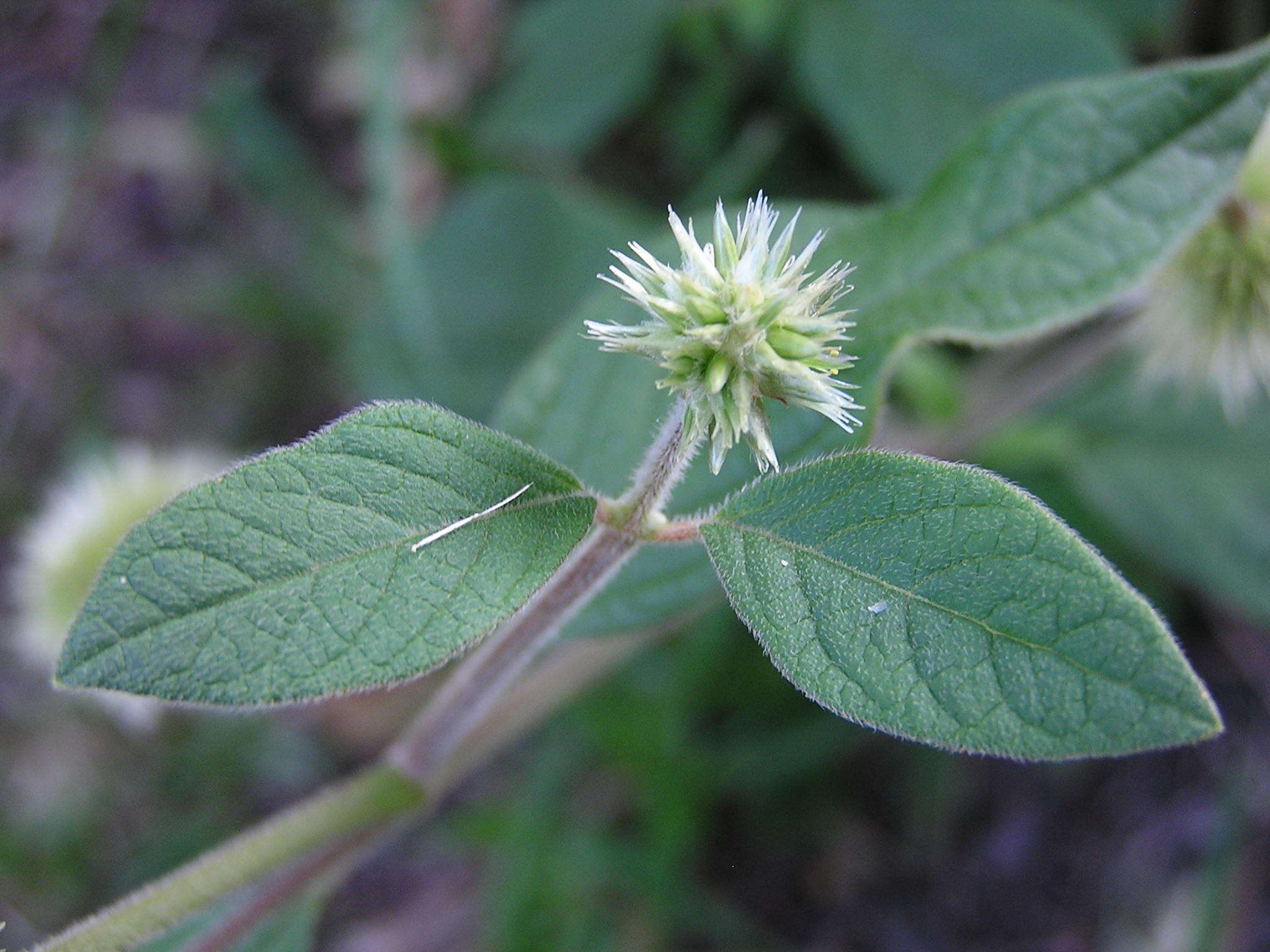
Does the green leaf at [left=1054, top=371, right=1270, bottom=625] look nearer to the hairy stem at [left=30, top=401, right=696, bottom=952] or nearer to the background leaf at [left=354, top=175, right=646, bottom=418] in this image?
the background leaf at [left=354, top=175, right=646, bottom=418]

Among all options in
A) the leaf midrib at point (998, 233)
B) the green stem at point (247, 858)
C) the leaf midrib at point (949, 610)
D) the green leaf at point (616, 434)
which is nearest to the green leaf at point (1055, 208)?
the leaf midrib at point (998, 233)

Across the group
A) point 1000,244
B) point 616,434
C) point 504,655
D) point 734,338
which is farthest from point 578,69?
point 734,338

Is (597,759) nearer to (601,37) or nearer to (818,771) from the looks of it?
(818,771)

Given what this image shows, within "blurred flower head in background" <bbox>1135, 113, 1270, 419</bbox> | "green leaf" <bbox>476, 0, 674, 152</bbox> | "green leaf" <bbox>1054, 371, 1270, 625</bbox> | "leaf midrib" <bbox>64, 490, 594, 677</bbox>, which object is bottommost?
"green leaf" <bbox>1054, 371, 1270, 625</bbox>

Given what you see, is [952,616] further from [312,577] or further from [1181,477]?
[1181,477]

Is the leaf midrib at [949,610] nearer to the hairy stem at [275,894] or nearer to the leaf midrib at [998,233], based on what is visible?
the leaf midrib at [998,233]

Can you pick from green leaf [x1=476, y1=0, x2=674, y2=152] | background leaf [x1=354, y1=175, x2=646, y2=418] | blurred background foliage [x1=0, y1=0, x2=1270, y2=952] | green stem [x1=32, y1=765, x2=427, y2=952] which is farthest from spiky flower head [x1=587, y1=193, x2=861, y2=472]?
green leaf [x1=476, y1=0, x2=674, y2=152]
